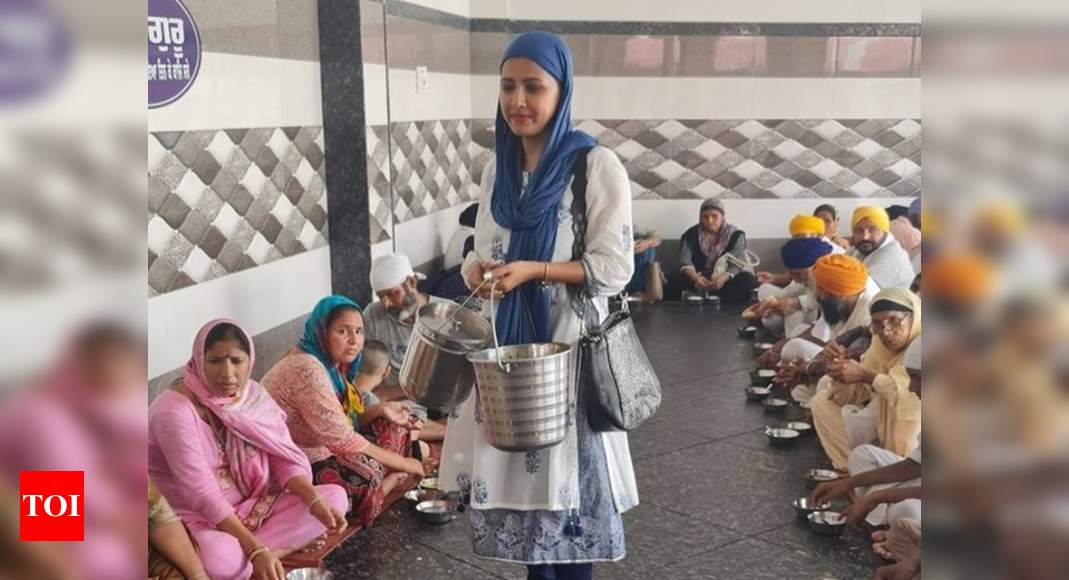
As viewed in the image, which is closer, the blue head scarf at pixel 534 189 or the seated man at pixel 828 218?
the blue head scarf at pixel 534 189

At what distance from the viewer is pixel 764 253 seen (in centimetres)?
901

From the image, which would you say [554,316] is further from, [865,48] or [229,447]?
[865,48]

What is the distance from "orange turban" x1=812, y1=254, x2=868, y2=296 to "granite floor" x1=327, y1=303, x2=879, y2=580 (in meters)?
0.75

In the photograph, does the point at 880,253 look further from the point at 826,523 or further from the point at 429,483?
the point at 429,483

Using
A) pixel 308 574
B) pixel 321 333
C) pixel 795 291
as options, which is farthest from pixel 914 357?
pixel 795 291

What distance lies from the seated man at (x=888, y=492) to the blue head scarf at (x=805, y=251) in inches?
117

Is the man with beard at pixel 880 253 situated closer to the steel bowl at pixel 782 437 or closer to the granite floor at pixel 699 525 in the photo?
the granite floor at pixel 699 525

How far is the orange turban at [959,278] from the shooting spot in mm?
726

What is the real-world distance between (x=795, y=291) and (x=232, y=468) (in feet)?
14.9

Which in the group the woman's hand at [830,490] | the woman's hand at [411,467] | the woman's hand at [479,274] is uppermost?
the woman's hand at [479,274]

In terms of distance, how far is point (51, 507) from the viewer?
0.80 metres

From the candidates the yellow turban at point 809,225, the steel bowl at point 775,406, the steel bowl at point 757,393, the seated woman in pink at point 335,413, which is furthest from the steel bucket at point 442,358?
the yellow turban at point 809,225

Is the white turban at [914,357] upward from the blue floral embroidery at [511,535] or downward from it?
upward

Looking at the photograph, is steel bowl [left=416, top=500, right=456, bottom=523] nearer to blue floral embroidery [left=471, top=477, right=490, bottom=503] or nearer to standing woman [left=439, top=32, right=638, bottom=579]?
standing woman [left=439, top=32, right=638, bottom=579]
